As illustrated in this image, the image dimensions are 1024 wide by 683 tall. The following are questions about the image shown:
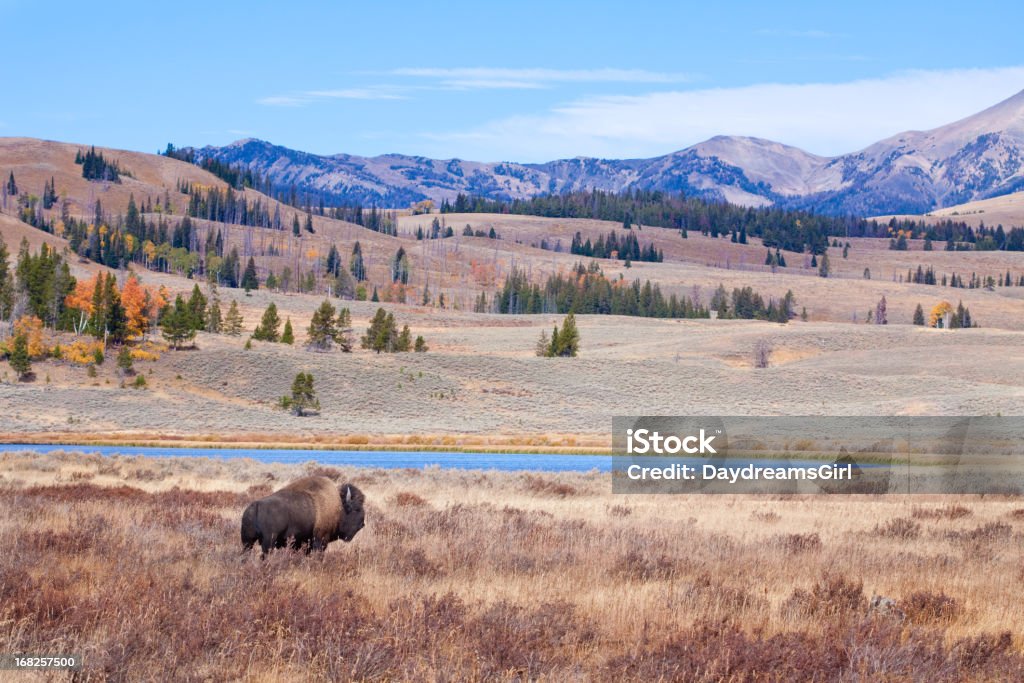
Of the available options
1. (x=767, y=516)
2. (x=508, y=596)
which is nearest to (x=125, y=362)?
(x=767, y=516)

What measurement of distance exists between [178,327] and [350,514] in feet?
252

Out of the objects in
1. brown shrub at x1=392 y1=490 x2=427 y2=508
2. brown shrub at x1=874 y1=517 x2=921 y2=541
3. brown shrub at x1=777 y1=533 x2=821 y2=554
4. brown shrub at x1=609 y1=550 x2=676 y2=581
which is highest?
brown shrub at x1=609 y1=550 x2=676 y2=581

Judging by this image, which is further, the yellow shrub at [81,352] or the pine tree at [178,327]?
the pine tree at [178,327]

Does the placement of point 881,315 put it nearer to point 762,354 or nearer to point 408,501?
point 762,354

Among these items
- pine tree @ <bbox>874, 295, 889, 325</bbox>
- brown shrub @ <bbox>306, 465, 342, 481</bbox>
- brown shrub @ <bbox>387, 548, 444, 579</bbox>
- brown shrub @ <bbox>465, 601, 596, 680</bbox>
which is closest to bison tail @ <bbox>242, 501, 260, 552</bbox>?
brown shrub @ <bbox>387, 548, 444, 579</bbox>

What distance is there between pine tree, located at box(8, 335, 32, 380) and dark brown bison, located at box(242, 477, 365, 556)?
69724 mm

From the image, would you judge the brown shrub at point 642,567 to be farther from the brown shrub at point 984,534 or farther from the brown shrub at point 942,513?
the brown shrub at point 942,513

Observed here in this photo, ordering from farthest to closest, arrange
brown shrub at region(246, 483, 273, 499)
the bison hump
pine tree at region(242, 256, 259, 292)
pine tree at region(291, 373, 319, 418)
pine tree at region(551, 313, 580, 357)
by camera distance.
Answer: pine tree at region(242, 256, 259, 292) < pine tree at region(551, 313, 580, 357) < pine tree at region(291, 373, 319, 418) < brown shrub at region(246, 483, 273, 499) < the bison hump

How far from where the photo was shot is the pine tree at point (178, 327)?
279ft

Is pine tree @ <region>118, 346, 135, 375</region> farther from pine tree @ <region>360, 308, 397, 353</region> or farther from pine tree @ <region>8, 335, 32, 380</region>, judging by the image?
pine tree @ <region>360, 308, 397, 353</region>

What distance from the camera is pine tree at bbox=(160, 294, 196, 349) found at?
85125mm

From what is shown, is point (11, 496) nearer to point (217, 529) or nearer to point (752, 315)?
point (217, 529)

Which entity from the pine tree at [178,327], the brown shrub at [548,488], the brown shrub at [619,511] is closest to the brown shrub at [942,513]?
the brown shrub at [619,511]

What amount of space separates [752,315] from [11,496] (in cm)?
17253
